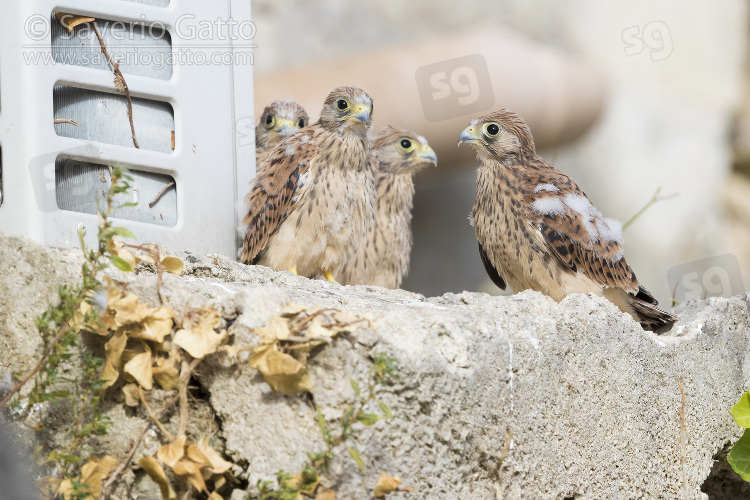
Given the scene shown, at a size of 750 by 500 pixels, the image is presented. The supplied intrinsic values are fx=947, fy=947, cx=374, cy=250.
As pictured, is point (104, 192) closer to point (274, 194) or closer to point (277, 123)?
point (274, 194)

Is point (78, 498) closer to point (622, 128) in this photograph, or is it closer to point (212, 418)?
point (212, 418)

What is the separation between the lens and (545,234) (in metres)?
3.21

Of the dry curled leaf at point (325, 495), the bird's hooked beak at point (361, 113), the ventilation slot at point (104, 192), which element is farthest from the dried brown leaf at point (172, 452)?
the bird's hooked beak at point (361, 113)

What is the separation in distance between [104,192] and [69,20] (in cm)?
51

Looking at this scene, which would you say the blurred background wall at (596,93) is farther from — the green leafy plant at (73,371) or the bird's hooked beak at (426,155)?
the green leafy plant at (73,371)

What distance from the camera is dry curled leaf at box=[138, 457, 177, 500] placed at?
71.9 inches

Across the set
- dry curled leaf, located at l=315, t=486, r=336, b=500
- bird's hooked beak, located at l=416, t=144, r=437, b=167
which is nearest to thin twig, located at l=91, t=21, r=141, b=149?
dry curled leaf, located at l=315, t=486, r=336, b=500

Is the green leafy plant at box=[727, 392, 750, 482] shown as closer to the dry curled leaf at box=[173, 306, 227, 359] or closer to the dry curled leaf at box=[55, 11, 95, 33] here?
the dry curled leaf at box=[173, 306, 227, 359]

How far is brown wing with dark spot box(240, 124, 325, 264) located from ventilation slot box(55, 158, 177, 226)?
46cm

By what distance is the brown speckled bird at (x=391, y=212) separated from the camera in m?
4.06

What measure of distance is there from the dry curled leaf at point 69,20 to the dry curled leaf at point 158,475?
141 centimetres

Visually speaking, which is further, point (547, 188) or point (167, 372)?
point (547, 188)

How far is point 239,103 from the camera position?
3.19m

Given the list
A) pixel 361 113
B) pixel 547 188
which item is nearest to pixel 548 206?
pixel 547 188
